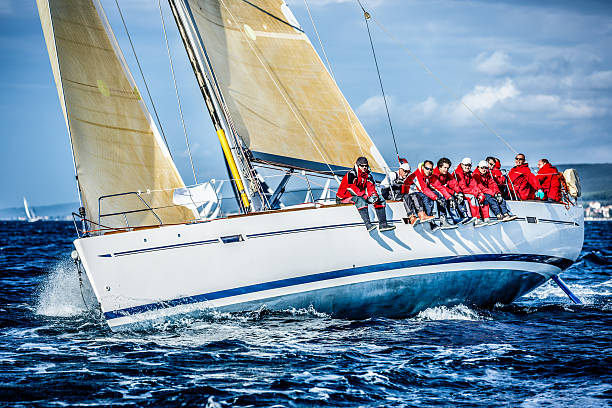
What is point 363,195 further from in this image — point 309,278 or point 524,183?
point 524,183

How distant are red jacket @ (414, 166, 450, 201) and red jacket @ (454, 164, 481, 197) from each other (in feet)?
1.71

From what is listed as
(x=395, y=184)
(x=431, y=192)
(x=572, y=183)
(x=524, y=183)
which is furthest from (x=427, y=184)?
(x=572, y=183)

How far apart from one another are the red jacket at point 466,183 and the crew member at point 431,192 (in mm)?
491

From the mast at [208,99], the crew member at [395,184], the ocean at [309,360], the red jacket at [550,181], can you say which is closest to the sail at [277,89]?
the mast at [208,99]

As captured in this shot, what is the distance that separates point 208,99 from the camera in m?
12.3

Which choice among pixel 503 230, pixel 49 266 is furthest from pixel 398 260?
pixel 49 266

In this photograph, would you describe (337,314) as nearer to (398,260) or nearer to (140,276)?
(398,260)

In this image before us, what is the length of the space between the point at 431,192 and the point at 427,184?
0.21 metres

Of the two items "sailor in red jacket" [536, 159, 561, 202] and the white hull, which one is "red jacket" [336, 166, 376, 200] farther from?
"sailor in red jacket" [536, 159, 561, 202]

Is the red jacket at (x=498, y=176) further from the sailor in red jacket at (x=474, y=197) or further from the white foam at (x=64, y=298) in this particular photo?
the white foam at (x=64, y=298)

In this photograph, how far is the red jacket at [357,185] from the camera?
10547 mm

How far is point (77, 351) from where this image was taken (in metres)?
8.80

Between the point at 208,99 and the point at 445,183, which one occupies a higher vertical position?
the point at 208,99

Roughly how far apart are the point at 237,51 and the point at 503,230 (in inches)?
224
